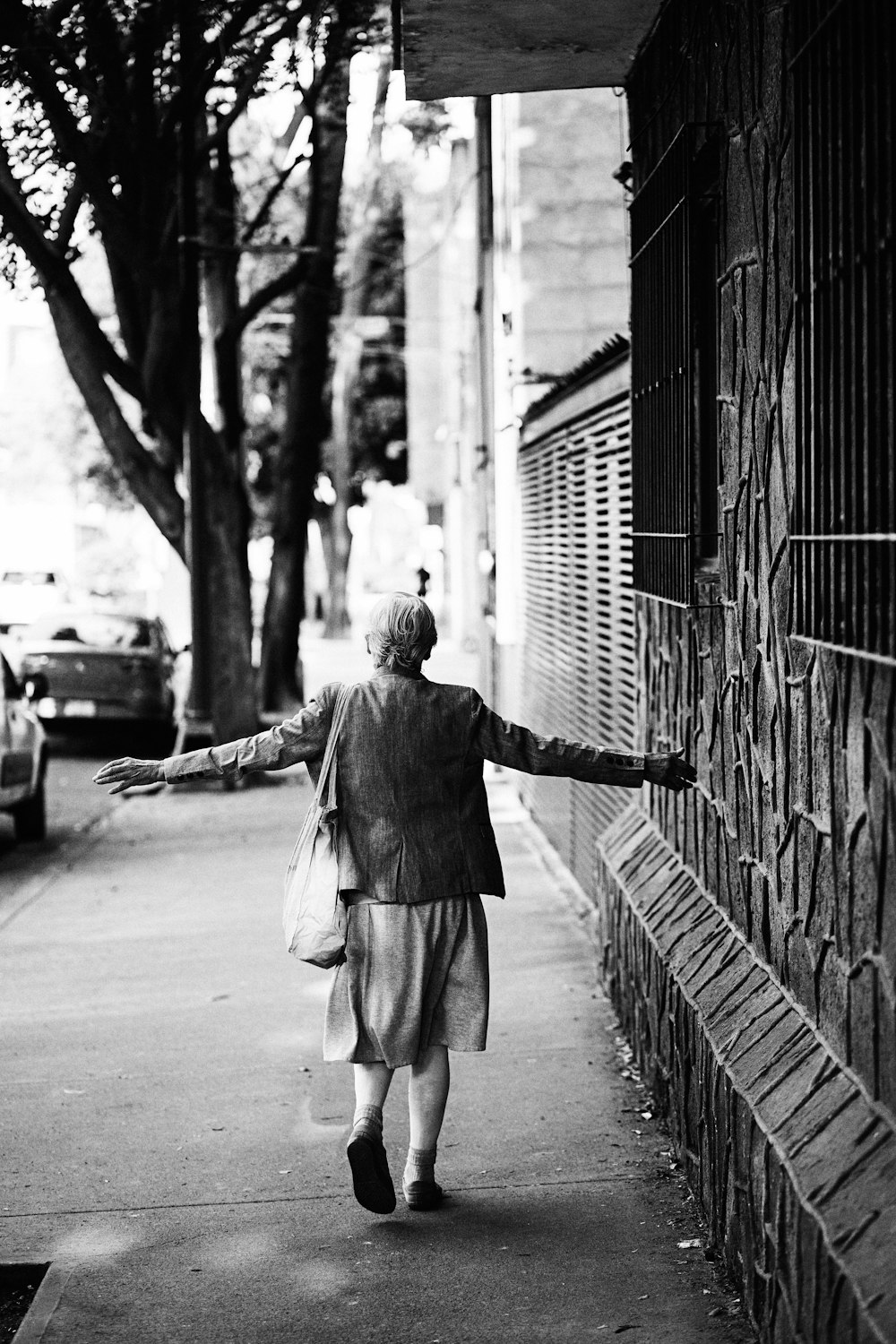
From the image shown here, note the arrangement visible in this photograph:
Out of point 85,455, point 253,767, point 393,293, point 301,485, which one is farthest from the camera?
point 393,293

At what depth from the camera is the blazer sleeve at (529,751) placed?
5008 mm

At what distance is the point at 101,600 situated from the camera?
42250 mm

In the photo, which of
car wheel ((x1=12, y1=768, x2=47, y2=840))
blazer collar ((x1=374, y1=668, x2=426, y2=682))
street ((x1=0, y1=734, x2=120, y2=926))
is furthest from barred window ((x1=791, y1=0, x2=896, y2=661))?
car wheel ((x1=12, y1=768, x2=47, y2=840))

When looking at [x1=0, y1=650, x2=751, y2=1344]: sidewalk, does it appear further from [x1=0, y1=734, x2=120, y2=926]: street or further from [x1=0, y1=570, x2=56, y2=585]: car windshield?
[x1=0, y1=570, x2=56, y2=585]: car windshield

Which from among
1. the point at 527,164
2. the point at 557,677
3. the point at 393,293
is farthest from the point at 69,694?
the point at 393,293

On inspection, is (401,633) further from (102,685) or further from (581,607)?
(102,685)

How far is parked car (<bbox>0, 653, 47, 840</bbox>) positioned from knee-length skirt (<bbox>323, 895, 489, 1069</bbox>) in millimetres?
7252

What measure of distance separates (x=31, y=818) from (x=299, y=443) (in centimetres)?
785

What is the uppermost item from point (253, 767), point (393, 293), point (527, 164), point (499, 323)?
point (393, 293)

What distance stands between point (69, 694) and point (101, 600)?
2408cm

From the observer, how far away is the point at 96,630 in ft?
66.1

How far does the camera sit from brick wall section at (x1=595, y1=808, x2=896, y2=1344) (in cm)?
331

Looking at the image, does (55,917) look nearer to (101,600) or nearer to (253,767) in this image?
(253,767)

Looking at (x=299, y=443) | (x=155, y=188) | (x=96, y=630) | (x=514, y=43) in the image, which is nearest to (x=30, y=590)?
(x=96, y=630)
